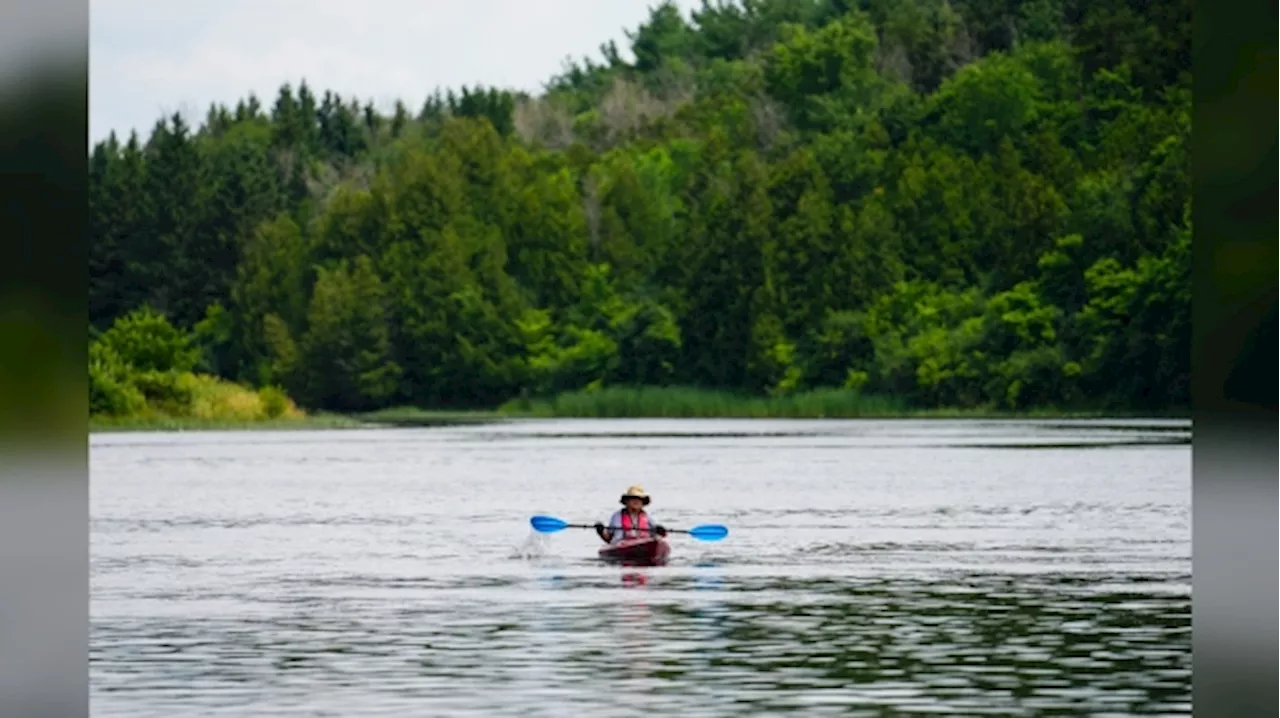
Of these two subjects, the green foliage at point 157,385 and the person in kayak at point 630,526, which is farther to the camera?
the green foliage at point 157,385

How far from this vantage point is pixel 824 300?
287 feet

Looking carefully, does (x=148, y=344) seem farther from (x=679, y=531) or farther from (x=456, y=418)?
(x=679, y=531)

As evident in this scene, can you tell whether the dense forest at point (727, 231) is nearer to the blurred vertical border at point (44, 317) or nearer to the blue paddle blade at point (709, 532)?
the blue paddle blade at point (709, 532)

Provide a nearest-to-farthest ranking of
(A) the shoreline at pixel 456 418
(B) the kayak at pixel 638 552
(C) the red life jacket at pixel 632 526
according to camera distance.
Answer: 1. (B) the kayak at pixel 638 552
2. (C) the red life jacket at pixel 632 526
3. (A) the shoreline at pixel 456 418

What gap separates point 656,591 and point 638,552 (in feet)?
9.71

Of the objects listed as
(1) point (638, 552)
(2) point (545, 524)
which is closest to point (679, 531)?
(1) point (638, 552)

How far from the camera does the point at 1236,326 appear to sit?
4.45 metres

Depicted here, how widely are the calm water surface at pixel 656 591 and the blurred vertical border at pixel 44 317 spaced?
8991mm

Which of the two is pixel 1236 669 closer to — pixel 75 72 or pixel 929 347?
pixel 75 72

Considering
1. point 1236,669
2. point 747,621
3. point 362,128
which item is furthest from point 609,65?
point 1236,669

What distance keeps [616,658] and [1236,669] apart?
1242 cm

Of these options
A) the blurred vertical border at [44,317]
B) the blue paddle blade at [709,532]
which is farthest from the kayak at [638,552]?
the blurred vertical border at [44,317]

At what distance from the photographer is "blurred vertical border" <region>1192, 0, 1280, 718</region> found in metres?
4.38

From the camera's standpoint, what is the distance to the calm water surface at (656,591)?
15023 millimetres
